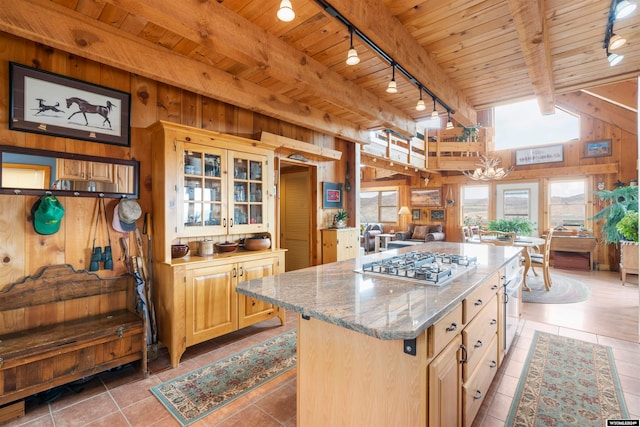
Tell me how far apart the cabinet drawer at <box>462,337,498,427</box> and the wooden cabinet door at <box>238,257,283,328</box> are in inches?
73.4

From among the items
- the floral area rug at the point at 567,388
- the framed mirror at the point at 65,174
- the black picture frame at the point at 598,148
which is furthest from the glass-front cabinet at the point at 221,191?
the black picture frame at the point at 598,148

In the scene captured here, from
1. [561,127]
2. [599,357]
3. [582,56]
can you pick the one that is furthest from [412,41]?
[561,127]

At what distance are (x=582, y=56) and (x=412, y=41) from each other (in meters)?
1.63

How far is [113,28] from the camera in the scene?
2.14m

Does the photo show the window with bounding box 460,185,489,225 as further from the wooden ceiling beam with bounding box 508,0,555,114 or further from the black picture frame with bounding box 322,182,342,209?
the wooden ceiling beam with bounding box 508,0,555,114

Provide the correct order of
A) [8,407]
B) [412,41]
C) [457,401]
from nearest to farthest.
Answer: [457,401] < [8,407] < [412,41]

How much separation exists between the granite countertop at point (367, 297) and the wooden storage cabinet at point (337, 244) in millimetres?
2374

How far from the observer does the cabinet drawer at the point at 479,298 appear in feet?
5.13

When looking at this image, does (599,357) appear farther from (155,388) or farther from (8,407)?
(8,407)

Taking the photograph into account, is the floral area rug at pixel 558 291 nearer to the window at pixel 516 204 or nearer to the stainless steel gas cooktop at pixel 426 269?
the window at pixel 516 204

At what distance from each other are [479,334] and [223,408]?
5.54 feet

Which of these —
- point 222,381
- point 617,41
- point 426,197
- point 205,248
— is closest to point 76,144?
point 205,248

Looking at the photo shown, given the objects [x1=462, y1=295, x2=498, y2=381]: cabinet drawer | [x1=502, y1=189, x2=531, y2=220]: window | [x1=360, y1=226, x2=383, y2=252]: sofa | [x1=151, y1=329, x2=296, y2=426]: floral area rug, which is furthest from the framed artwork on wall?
[x1=151, y1=329, x2=296, y2=426]: floral area rug

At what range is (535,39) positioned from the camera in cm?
210
